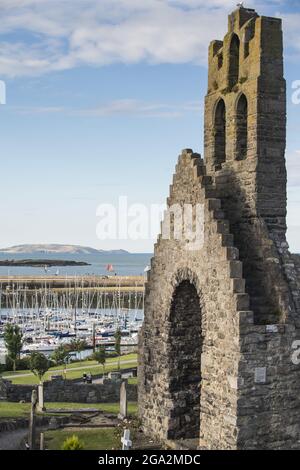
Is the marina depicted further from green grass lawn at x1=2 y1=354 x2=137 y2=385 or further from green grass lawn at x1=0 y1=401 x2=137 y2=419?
green grass lawn at x1=0 y1=401 x2=137 y2=419

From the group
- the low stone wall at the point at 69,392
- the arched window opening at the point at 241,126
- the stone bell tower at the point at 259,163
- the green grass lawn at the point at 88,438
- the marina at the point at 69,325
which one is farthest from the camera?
the marina at the point at 69,325

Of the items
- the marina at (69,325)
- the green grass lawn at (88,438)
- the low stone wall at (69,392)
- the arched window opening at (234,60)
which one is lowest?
the marina at (69,325)

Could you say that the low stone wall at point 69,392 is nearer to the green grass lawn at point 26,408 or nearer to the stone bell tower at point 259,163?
the green grass lawn at point 26,408

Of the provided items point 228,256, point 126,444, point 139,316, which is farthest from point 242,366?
point 139,316

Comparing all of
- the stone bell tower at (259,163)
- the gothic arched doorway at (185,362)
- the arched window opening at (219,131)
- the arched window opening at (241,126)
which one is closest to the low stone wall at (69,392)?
the gothic arched doorway at (185,362)

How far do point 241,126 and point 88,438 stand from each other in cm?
922

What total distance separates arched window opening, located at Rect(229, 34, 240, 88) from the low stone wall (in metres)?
14.7

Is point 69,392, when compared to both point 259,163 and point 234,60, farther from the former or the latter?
point 234,60

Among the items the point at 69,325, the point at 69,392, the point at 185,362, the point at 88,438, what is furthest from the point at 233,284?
the point at 69,325

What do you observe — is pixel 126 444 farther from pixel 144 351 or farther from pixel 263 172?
pixel 263 172

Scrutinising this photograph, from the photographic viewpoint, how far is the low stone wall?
25.9m

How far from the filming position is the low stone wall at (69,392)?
2588cm

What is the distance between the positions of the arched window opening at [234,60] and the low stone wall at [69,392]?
48.2ft

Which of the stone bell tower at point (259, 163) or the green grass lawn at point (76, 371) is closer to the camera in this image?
the stone bell tower at point (259, 163)
